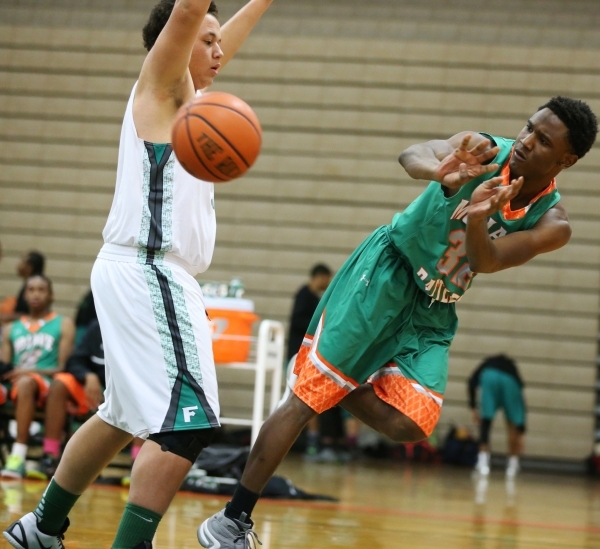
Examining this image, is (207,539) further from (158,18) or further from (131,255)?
(158,18)

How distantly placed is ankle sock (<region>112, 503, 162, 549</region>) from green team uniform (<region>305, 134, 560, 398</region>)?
1107 millimetres

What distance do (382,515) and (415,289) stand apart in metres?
2.22

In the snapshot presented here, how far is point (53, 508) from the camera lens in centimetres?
331

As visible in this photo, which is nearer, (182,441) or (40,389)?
(182,441)

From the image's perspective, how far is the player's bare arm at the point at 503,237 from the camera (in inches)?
131

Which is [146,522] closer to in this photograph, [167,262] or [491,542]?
[167,262]

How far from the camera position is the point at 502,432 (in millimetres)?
11008

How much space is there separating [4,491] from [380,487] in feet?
10.2

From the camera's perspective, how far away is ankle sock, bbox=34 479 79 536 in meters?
3.31

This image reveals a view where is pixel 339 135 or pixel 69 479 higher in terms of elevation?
pixel 339 135

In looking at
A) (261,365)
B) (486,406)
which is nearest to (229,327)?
(261,365)

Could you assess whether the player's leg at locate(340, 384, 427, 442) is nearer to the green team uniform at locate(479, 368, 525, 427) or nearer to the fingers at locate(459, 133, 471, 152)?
→ the fingers at locate(459, 133, 471, 152)

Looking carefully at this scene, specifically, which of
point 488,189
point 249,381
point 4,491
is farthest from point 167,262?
point 249,381

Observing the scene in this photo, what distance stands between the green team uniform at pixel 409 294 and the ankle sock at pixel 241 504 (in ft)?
1.80
